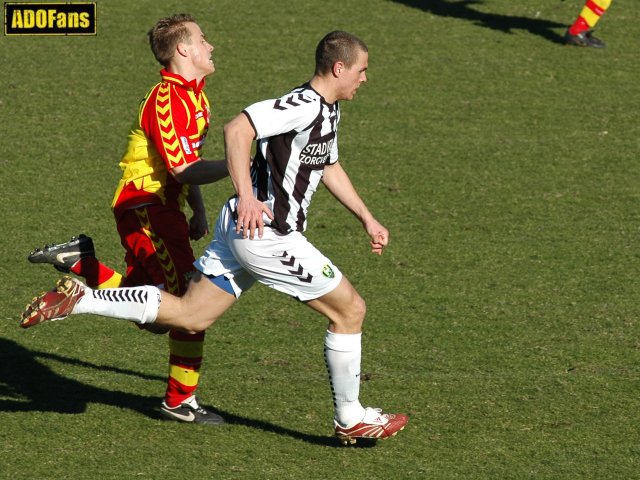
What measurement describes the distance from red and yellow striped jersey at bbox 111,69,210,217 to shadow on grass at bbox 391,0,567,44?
27.5 feet

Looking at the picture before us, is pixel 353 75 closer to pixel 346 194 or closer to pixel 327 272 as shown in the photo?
pixel 346 194

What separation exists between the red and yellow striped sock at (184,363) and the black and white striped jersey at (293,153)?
1.01m

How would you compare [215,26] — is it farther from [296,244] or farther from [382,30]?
[296,244]

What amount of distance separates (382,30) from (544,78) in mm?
2038

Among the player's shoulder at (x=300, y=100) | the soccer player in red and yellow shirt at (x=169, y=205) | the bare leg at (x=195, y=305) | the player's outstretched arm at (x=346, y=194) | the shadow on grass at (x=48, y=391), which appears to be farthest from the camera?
the shadow on grass at (x=48, y=391)

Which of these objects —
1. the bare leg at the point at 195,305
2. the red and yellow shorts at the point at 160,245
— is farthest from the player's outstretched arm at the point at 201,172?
the bare leg at the point at 195,305

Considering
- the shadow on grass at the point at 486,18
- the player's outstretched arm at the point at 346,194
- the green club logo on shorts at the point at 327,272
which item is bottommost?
the shadow on grass at the point at 486,18

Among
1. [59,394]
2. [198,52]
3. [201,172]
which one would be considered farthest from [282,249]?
[59,394]

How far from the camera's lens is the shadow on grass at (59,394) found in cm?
661

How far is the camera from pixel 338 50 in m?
5.88

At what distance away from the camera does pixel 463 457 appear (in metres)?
6.25

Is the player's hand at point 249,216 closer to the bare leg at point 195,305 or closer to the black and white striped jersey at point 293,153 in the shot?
the black and white striped jersey at point 293,153

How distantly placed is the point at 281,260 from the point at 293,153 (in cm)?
50

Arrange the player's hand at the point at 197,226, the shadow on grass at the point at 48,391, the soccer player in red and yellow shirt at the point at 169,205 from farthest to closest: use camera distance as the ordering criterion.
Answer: the player's hand at the point at 197,226 → the shadow on grass at the point at 48,391 → the soccer player in red and yellow shirt at the point at 169,205
